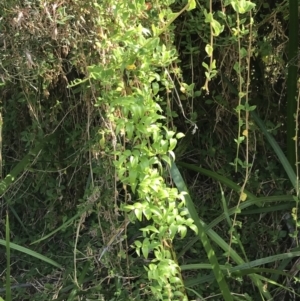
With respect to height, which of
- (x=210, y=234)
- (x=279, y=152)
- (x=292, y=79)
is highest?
(x=292, y=79)

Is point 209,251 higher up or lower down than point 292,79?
lower down

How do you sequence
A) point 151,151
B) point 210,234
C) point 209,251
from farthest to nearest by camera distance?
point 210,234, point 209,251, point 151,151

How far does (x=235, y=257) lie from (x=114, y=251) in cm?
31

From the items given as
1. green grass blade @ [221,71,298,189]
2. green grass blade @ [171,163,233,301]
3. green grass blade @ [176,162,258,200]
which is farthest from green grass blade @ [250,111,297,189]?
green grass blade @ [171,163,233,301]

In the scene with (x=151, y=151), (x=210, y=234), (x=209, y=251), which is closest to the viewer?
(x=151, y=151)

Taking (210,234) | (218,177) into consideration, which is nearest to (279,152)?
(218,177)

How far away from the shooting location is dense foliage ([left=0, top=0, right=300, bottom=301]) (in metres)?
1.04

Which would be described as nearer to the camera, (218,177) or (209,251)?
(209,251)

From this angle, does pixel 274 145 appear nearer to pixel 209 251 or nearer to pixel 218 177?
pixel 218 177

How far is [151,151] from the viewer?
96cm

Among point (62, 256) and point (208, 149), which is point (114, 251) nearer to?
point (62, 256)

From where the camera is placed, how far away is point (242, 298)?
134 cm

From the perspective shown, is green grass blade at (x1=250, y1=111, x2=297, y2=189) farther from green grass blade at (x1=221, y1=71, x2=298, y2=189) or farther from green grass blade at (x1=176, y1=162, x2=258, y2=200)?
green grass blade at (x1=176, y1=162, x2=258, y2=200)

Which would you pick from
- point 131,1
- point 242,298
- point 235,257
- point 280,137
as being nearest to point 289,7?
point 280,137
